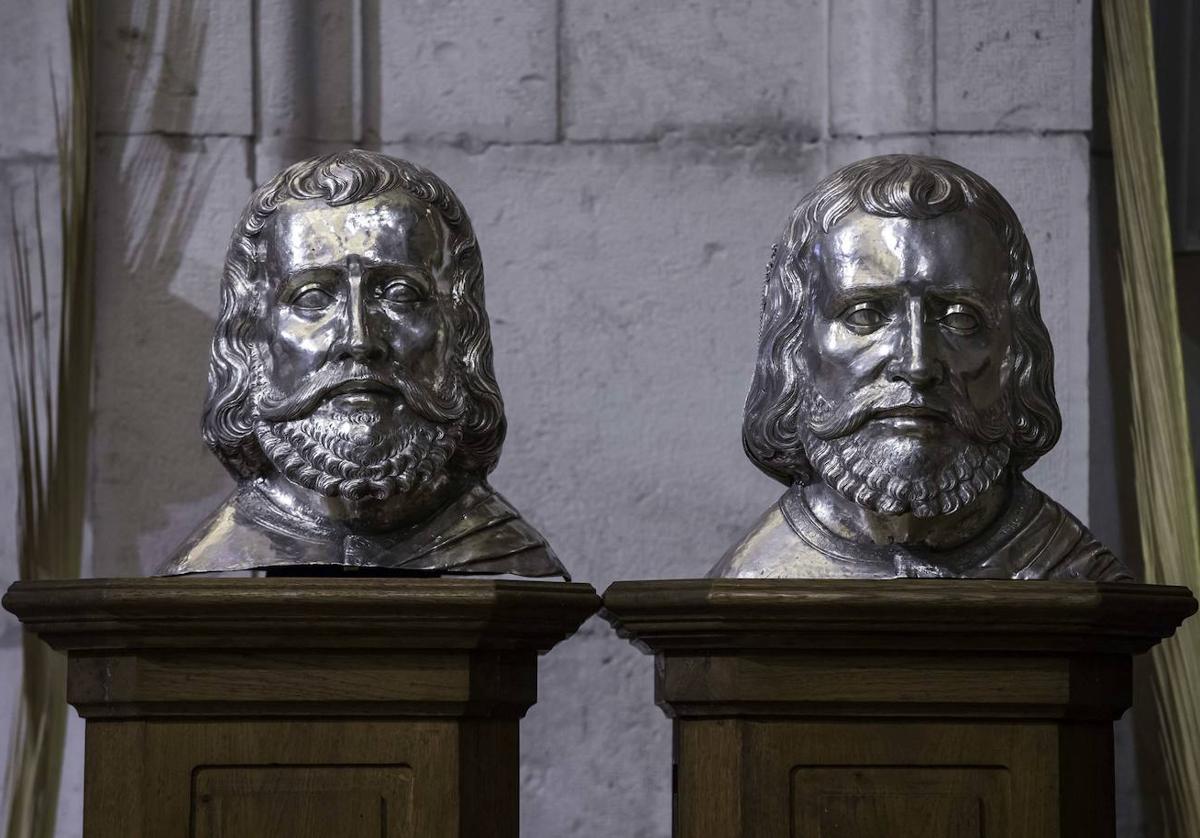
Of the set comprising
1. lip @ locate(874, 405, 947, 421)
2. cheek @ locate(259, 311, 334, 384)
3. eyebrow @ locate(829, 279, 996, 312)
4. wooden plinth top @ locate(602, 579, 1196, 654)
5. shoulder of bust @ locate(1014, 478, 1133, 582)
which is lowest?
wooden plinth top @ locate(602, 579, 1196, 654)

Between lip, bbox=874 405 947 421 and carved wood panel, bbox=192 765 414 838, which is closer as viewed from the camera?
carved wood panel, bbox=192 765 414 838

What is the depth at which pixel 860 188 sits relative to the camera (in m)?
3.82

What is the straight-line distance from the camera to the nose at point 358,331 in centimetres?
375

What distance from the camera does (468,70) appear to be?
523 centimetres

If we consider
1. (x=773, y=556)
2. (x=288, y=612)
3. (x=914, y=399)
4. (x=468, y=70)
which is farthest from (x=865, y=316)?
(x=468, y=70)

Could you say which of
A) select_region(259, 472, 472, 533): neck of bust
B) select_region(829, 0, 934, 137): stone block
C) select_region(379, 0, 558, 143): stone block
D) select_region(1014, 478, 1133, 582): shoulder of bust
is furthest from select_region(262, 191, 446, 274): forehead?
select_region(829, 0, 934, 137): stone block

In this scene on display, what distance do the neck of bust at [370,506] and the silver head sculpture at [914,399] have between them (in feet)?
1.57

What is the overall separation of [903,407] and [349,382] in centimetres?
88

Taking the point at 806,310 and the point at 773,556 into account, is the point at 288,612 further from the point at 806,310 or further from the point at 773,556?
the point at 806,310

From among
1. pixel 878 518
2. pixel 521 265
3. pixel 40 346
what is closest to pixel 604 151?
pixel 521 265

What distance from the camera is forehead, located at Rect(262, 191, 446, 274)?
3.80 metres

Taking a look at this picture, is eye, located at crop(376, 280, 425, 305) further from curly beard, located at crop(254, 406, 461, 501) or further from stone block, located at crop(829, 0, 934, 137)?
stone block, located at crop(829, 0, 934, 137)

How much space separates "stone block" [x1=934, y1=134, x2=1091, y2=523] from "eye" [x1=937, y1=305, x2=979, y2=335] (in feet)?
4.01

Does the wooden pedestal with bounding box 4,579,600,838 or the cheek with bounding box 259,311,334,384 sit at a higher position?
the cheek with bounding box 259,311,334,384
